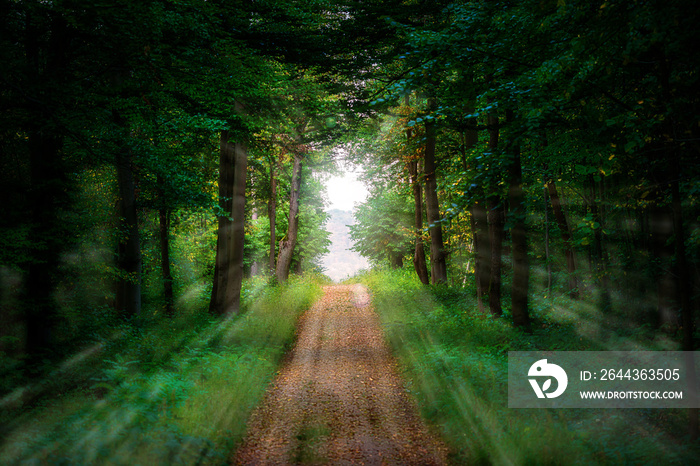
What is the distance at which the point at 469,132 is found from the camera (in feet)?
44.9

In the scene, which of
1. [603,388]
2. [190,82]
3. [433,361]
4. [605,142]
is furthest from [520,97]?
[190,82]

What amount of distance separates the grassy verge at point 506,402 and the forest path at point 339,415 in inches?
18.9

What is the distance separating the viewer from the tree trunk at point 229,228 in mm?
13773

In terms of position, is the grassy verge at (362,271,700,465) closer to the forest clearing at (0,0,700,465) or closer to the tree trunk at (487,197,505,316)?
the forest clearing at (0,0,700,465)

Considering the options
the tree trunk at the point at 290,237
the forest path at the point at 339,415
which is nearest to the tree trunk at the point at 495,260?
the forest path at the point at 339,415

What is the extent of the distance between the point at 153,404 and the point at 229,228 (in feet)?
28.0

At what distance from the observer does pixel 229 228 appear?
14.0 meters

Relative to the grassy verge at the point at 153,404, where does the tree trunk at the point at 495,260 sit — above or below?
above

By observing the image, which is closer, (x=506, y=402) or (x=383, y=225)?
(x=506, y=402)

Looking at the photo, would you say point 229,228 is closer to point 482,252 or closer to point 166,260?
point 166,260

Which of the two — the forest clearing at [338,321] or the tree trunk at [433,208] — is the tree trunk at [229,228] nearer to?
the forest clearing at [338,321]

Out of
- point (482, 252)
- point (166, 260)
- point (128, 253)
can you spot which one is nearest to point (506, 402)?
point (482, 252)

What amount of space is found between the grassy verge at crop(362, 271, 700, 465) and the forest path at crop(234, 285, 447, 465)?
479mm

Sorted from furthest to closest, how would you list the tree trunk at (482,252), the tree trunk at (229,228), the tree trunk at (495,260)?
the tree trunk at (482,252)
the tree trunk at (229,228)
the tree trunk at (495,260)
